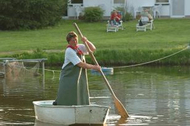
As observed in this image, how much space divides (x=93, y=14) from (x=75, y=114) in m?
32.6

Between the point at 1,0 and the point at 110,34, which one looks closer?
the point at 110,34

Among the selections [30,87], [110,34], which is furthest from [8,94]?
[110,34]

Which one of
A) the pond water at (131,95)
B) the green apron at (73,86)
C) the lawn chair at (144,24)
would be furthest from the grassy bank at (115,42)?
the green apron at (73,86)

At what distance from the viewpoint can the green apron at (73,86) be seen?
1524cm

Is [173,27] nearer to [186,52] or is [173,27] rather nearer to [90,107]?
[186,52]

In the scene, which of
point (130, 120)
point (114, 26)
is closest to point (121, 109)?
point (130, 120)

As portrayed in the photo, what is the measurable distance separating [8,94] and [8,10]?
2382cm

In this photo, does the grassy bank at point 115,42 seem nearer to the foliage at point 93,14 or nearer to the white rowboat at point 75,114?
the foliage at point 93,14

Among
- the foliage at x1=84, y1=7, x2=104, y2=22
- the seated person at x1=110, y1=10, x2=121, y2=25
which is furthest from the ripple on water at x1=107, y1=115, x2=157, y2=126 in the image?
the foliage at x1=84, y1=7, x2=104, y2=22

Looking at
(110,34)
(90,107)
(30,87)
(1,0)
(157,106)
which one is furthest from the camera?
(1,0)

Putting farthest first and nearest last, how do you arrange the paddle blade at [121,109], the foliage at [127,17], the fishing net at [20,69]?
the foliage at [127,17] < the fishing net at [20,69] < the paddle blade at [121,109]

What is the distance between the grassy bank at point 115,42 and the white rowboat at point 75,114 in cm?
1510

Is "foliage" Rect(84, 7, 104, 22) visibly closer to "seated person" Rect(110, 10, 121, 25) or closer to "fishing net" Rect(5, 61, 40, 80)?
"seated person" Rect(110, 10, 121, 25)

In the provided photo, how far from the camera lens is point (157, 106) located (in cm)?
1862
